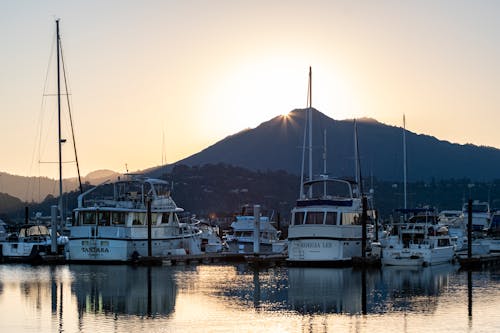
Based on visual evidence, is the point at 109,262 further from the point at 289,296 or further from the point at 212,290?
the point at 289,296

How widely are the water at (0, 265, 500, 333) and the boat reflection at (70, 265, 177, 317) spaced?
5 cm

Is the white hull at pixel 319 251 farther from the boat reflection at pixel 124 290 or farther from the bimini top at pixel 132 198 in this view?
the bimini top at pixel 132 198

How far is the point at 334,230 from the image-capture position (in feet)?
186

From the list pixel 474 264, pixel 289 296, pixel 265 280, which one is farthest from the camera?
pixel 474 264

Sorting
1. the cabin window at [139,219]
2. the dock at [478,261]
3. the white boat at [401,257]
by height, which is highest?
the cabin window at [139,219]

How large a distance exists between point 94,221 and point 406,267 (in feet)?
72.4

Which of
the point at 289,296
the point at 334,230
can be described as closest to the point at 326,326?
the point at 289,296

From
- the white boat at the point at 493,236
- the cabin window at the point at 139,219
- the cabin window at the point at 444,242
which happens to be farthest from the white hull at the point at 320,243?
the white boat at the point at 493,236

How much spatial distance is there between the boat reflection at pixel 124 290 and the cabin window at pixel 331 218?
1055cm

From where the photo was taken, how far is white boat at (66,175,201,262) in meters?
63.4

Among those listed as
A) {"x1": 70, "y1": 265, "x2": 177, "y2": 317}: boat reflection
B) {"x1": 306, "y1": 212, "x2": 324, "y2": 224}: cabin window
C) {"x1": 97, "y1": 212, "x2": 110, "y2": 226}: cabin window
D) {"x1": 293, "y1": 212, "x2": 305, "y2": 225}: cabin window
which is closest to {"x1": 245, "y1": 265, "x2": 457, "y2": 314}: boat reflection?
{"x1": 293, "y1": 212, "x2": 305, "y2": 225}: cabin window

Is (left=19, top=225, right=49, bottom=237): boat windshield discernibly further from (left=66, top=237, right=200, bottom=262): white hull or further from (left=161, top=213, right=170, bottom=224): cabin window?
(left=161, top=213, right=170, bottom=224): cabin window

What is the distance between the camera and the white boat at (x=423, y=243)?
194ft

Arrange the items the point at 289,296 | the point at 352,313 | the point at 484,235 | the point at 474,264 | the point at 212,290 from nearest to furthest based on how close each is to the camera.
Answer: the point at 352,313 < the point at 289,296 < the point at 212,290 < the point at 474,264 < the point at 484,235
